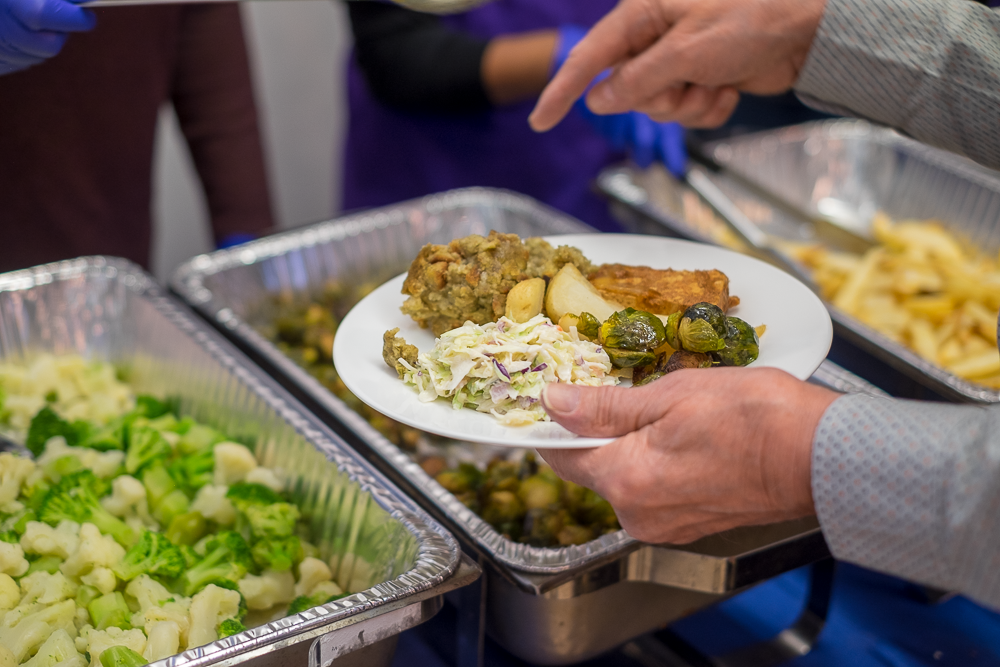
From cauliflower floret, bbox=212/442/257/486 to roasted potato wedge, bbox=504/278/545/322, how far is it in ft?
2.40

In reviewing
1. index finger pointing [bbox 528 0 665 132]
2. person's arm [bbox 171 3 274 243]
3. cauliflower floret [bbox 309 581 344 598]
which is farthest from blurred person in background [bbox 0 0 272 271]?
cauliflower floret [bbox 309 581 344 598]

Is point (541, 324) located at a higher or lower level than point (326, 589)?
higher

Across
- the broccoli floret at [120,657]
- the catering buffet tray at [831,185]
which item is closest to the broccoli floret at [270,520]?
the broccoli floret at [120,657]

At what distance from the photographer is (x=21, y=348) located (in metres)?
2.15

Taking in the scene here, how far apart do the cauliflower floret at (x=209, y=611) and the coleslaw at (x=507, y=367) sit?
50cm

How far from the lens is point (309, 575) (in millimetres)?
1524

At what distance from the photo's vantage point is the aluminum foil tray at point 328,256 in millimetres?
2154

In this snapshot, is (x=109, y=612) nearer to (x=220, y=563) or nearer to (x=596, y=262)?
(x=220, y=563)

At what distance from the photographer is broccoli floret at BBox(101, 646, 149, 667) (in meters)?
1.22

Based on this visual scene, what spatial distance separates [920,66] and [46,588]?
77.4 inches

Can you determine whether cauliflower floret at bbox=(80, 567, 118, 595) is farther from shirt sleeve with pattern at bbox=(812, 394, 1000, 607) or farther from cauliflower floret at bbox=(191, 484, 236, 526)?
shirt sleeve with pattern at bbox=(812, 394, 1000, 607)

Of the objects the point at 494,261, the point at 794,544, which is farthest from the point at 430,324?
the point at 794,544

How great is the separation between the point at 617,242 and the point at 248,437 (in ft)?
3.01

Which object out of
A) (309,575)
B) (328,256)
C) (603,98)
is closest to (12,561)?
(309,575)
